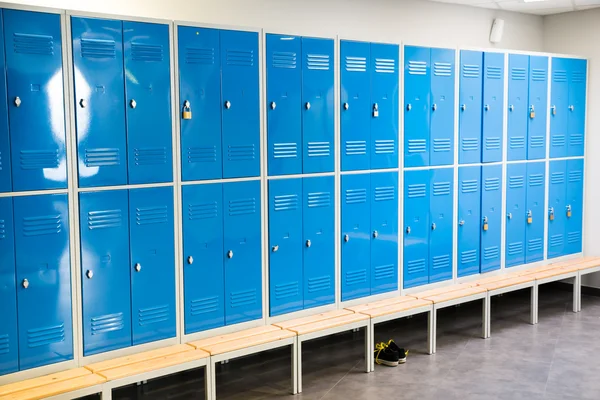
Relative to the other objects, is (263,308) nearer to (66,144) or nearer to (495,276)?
(66,144)

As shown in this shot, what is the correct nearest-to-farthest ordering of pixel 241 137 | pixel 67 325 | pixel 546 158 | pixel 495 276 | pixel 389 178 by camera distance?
pixel 67 325 < pixel 241 137 < pixel 389 178 < pixel 495 276 < pixel 546 158

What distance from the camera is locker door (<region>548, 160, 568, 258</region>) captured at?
782cm

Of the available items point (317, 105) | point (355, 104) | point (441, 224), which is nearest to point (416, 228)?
point (441, 224)

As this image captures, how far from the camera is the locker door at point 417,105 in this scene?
250 inches

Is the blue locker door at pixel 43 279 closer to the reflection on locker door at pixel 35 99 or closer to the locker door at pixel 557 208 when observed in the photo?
the reflection on locker door at pixel 35 99

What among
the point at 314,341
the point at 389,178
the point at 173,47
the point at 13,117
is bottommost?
the point at 314,341

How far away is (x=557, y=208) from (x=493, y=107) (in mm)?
1613

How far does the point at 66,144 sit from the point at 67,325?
1.15 m

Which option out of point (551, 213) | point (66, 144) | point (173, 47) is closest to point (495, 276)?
point (551, 213)

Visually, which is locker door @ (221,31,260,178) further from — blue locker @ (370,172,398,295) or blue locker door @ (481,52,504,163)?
blue locker door @ (481,52,504,163)

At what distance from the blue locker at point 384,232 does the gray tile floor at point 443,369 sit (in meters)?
0.67

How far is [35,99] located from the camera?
4238 millimetres

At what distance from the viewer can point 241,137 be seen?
5.25 metres

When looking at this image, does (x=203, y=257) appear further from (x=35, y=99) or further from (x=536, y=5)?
(x=536, y=5)
